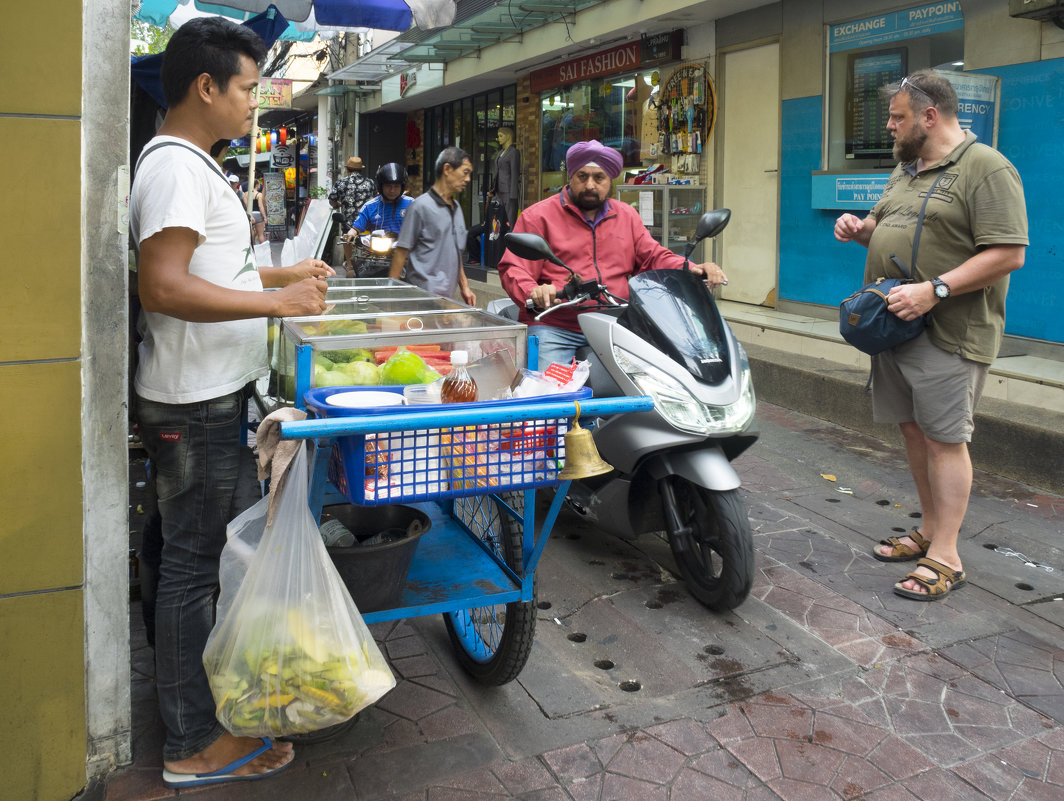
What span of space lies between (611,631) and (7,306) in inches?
95.2

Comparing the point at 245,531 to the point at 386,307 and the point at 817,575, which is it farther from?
the point at 817,575

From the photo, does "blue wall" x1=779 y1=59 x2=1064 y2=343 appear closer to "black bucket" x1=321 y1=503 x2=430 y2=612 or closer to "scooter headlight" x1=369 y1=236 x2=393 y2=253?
"scooter headlight" x1=369 y1=236 x2=393 y2=253

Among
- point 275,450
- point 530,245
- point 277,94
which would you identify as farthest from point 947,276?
point 277,94

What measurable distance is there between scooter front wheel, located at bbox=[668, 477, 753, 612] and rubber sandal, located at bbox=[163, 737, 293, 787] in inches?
70.3

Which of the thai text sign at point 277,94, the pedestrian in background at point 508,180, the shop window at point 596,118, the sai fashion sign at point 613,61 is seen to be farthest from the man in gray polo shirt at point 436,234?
the thai text sign at point 277,94

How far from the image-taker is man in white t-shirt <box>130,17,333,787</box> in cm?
248

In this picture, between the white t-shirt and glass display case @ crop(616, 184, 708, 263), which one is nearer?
the white t-shirt

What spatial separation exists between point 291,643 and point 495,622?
111cm

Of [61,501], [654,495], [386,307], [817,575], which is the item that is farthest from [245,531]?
[817,575]

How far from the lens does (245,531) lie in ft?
8.39

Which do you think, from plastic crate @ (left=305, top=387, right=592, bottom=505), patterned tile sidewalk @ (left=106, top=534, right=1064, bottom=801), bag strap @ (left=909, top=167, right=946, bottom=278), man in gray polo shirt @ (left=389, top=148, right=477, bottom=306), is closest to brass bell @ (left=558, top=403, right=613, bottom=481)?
plastic crate @ (left=305, top=387, right=592, bottom=505)

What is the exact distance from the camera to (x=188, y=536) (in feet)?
8.96

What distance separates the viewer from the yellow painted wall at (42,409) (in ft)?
7.63

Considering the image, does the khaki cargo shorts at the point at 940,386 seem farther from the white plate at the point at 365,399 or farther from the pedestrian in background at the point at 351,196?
the pedestrian in background at the point at 351,196
